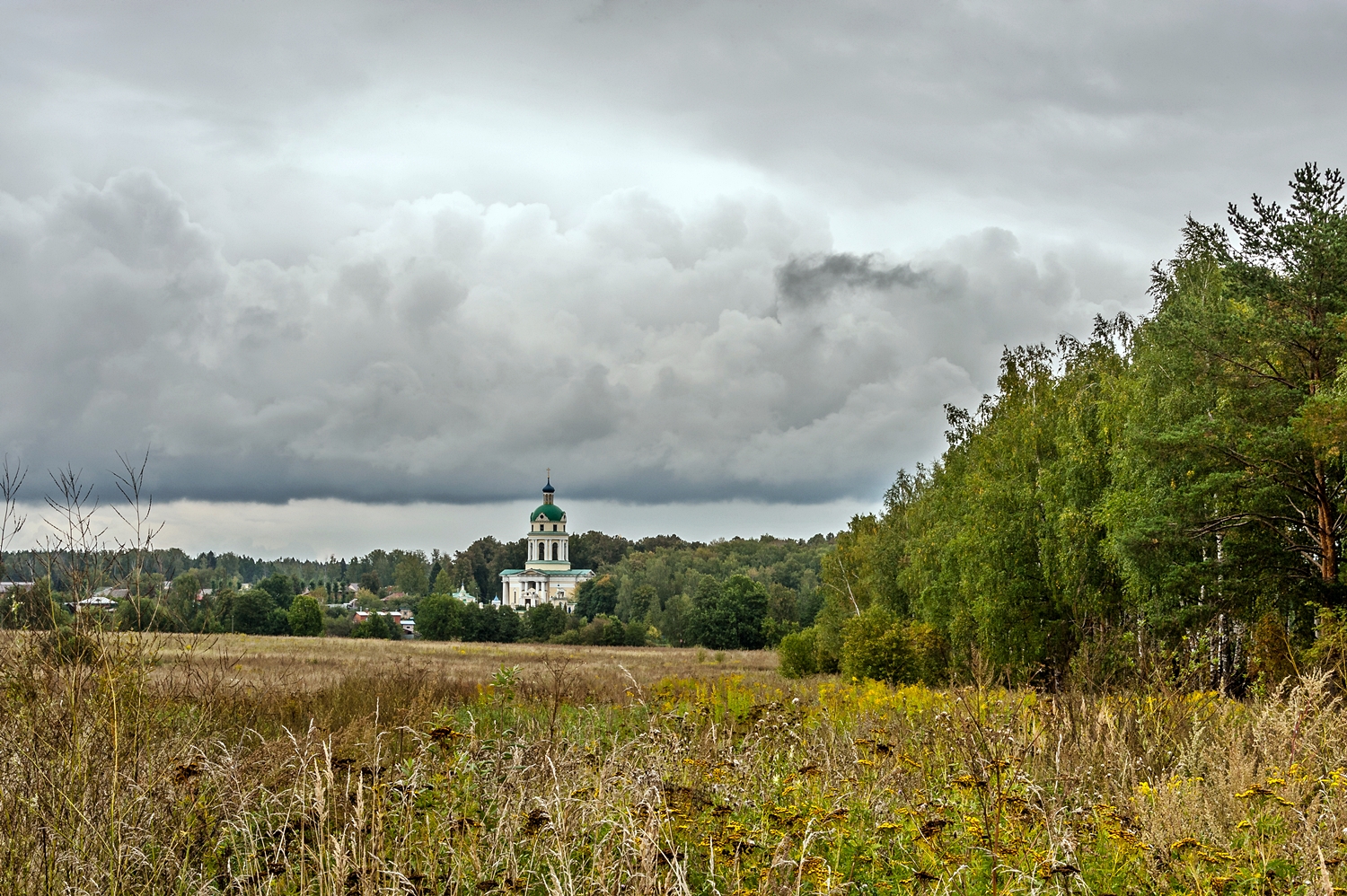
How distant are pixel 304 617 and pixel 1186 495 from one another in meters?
58.2

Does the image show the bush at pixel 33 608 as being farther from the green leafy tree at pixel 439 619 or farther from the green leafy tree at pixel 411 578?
the green leafy tree at pixel 411 578

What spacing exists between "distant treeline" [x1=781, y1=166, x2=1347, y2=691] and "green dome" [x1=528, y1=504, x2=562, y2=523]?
399 ft

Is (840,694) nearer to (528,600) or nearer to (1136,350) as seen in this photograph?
(1136,350)

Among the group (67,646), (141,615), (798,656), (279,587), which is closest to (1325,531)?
(141,615)

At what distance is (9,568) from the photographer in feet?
17.6

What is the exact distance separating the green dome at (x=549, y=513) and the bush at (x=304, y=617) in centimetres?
8126

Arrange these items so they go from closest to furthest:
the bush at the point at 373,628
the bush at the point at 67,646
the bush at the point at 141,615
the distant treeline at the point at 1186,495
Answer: the bush at the point at 67,646, the bush at the point at 141,615, the distant treeline at the point at 1186,495, the bush at the point at 373,628

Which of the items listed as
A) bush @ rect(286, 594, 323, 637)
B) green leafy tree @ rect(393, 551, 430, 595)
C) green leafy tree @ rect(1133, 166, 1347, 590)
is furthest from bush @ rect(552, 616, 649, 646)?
green leafy tree @ rect(393, 551, 430, 595)

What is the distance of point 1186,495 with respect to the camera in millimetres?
19516

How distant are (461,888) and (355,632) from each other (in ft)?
231

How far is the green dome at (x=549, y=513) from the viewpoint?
14875 centimetres

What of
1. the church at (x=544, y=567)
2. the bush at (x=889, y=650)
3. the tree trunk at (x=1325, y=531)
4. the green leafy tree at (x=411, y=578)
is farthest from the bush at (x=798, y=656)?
the green leafy tree at (x=411, y=578)

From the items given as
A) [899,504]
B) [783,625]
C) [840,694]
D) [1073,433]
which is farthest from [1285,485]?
[783,625]

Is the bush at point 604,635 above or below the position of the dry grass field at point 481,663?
below
